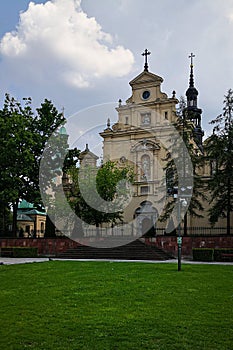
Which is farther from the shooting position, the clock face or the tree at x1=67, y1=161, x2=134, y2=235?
the clock face

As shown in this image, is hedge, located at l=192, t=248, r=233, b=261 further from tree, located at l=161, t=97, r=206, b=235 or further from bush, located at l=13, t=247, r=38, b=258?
bush, located at l=13, t=247, r=38, b=258

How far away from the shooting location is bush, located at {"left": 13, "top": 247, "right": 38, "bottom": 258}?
28672mm

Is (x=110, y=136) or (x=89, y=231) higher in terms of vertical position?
(x=110, y=136)

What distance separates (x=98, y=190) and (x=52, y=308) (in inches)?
881

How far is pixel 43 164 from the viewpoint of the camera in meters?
33.1

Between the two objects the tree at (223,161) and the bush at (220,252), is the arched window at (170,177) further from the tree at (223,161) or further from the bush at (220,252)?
the bush at (220,252)

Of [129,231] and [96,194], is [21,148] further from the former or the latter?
[129,231]

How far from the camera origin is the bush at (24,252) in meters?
28.7

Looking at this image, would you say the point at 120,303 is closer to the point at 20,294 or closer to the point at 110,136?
the point at 20,294

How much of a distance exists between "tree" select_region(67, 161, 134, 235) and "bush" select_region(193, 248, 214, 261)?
8756 millimetres

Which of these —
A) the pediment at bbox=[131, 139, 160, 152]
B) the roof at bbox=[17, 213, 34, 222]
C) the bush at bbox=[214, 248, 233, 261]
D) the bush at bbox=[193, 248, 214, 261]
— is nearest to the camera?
the bush at bbox=[214, 248, 233, 261]

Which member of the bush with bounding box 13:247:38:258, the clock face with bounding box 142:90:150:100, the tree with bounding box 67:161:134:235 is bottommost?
the bush with bounding box 13:247:38:258

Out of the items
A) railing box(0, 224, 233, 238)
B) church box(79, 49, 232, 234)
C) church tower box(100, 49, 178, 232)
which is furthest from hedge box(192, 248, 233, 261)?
church tower box(100, 49, 178, 232)

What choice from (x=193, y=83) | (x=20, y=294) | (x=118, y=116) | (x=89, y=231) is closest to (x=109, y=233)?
(x=89, y=231)
